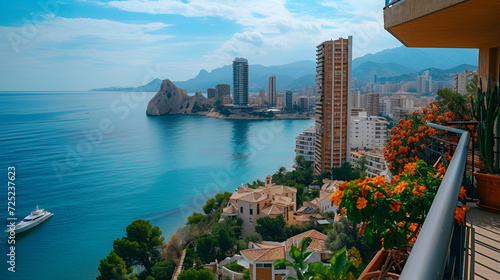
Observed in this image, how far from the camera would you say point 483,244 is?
1226mm

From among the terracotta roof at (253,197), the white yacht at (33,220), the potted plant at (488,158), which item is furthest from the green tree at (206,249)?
the white yacht at (33,220)

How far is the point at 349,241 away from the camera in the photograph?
8.29 m

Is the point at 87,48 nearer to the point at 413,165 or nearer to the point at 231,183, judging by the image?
the point at 231,183

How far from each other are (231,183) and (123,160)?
10.7 meters

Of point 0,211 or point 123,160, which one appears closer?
point 0,211

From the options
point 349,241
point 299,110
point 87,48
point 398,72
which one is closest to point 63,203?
point 349,241

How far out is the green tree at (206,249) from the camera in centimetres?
1021

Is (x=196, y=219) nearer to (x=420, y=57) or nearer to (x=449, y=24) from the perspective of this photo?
(x=449, y=24)

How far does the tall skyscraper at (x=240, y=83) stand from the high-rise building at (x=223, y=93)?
146 centimetres

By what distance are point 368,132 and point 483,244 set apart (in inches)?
1146

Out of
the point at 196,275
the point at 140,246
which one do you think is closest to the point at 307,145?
the point at 140,246

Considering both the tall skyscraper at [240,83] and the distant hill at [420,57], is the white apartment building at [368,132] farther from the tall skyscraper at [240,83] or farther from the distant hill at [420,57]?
the distant hill at [420,57]

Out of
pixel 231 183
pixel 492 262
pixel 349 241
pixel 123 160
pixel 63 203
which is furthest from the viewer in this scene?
pixel 123 160

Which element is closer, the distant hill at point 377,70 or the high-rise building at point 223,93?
the distant hill at point 377,70
